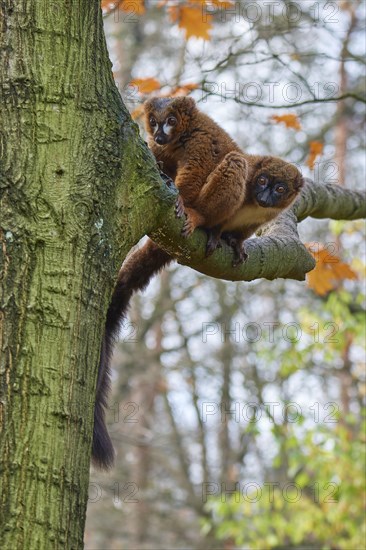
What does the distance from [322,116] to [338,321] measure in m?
6.63

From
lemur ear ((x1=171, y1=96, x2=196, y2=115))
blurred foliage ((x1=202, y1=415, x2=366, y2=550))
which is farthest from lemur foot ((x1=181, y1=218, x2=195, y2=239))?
blurred foliage ((x1=202, y1=415, x2=366, y2=550))

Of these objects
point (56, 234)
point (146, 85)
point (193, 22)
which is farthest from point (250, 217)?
point (56, 234)

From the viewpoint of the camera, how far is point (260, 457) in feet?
52.6

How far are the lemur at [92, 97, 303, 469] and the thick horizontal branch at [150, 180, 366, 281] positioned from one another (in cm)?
7

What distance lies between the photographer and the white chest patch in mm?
4812

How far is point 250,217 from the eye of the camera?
201 inches

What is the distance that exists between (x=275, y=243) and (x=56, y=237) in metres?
2.03

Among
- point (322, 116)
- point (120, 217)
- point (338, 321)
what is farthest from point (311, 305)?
point (120, 217)

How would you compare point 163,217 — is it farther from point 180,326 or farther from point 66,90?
point 180,326

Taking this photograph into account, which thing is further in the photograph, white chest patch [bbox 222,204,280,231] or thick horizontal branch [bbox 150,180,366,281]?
white chest patch [bbox 222,204,280,231]

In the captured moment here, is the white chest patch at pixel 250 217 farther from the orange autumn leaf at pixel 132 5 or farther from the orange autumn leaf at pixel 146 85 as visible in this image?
the orange autumn leaf at pixel 132 5

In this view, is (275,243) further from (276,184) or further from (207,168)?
(276,184)

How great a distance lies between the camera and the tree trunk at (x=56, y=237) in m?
2.52

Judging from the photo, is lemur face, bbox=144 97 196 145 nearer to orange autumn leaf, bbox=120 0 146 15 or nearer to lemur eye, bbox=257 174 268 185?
lemur eye, bbox=257 174 268 185
